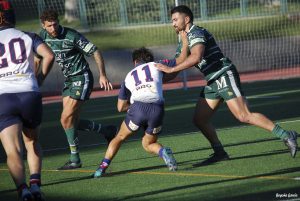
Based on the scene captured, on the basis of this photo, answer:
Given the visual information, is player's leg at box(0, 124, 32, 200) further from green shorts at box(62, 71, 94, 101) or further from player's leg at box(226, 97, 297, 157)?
green shorts at box(62, 71, 94, 101)

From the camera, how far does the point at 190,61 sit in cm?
1041

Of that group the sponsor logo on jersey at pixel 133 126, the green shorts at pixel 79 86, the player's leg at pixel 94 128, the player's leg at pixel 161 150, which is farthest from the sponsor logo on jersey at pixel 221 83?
the player's leg at pixel 94 128

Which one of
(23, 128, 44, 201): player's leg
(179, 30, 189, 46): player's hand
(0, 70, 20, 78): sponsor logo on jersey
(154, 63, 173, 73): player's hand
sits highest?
(0, 70, 20, 78): sponsor logo on jersey

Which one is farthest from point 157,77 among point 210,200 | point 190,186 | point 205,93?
point 210,200

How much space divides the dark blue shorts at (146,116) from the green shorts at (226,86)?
0.87 meters

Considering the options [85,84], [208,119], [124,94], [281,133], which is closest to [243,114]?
[281,133]

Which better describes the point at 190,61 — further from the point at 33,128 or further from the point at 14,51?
the point at 14,51

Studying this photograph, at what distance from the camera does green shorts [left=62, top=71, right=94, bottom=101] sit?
11977 mm

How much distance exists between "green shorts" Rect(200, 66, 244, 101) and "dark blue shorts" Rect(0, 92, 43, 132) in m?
3.18

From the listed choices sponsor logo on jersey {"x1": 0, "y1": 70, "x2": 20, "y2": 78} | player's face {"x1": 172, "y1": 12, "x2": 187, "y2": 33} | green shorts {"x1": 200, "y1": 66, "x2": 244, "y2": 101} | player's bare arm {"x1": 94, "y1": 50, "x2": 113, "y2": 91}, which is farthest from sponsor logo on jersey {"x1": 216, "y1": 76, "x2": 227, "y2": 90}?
sponsor logo on jersey {"x1": 0, "y1": 70, "x2": 20, "y2": 78}

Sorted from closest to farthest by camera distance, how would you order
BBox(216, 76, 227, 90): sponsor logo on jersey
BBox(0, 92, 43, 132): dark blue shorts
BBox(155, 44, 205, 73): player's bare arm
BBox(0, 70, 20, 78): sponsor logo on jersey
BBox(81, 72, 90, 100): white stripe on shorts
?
BBox(0, 92, 43, 132): dark blue shorts, BBox(0, 70, 20, 78): sponsor logo on jersey, BBox(155, 44, 205, 73): player's bare arm, BBox(216, 76, 227, 90): sponsor logo on jersey, BBox(81, 72, 90, 100): white stripe on shorts

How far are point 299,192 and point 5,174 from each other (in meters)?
4.56

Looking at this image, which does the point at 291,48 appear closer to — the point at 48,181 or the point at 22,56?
the point at 48,181

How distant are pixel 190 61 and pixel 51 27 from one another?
2200 mm
